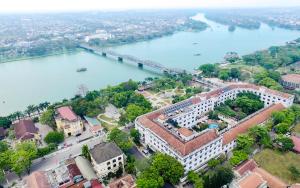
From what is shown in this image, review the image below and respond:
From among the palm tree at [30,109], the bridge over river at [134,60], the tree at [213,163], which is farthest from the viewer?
the bridge over river at [134,60]

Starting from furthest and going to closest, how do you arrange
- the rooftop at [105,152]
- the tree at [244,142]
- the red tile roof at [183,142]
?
1. the tree at [244,142]
2. the rooftop at [105,152]
3. the red tile roof at [183,142]

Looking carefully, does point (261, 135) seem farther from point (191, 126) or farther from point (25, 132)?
point (25, 132)

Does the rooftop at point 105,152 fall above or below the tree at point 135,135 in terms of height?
above

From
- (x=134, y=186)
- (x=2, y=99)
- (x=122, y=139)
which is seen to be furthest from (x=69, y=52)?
(x=134, y=186)

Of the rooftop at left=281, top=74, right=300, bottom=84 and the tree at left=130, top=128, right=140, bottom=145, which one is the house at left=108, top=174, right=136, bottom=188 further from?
the rooftop at left=281, top=74, right=300, bottom=84

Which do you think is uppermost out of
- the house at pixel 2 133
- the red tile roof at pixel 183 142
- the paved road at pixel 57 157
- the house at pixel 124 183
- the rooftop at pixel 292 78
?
the red tile roof at pixel 183 142

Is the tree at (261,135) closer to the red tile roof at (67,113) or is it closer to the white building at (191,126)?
the white building at (191,126)

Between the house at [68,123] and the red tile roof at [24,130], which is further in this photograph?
the house at [68,123]

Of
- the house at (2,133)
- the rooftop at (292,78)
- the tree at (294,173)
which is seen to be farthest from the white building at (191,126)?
the house at (2,133)
